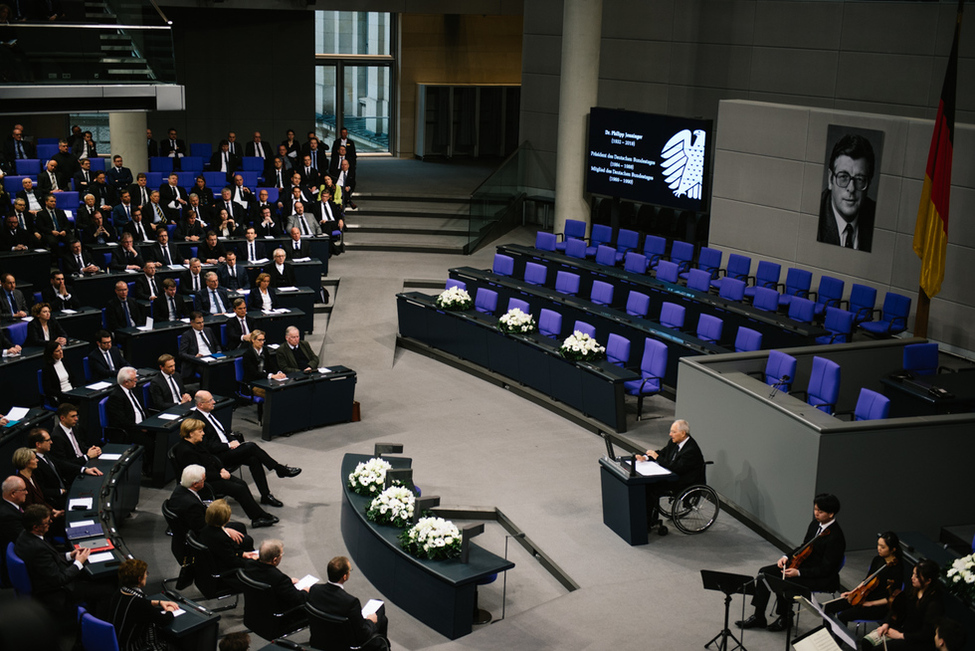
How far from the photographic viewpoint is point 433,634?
319 inches

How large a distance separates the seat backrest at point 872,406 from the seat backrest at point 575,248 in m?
7.90

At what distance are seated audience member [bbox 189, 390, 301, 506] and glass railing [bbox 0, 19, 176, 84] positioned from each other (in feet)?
20.2

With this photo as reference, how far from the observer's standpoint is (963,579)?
284 inches

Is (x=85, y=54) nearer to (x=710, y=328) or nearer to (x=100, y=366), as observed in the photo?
(x=100, y=366)

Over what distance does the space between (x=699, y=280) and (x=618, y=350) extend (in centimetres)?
286

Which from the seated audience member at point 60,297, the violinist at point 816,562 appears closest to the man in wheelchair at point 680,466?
the violinist at point 816,562

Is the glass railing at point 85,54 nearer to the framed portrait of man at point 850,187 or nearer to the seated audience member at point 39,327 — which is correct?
the seated audience member at point 39,327

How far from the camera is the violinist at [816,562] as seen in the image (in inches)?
313

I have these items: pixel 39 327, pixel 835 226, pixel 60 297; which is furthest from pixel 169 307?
pixel 835 226

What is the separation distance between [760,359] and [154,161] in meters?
13.2

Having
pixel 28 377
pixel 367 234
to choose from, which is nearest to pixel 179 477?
pixel 28 377

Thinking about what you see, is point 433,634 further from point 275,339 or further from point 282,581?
point 275,339

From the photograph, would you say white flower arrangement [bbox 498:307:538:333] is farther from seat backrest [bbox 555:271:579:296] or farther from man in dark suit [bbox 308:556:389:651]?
man in dark suit [bbox 308:556:389:651]

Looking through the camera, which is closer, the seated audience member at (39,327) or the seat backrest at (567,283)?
the seated audience member at (39,327)
